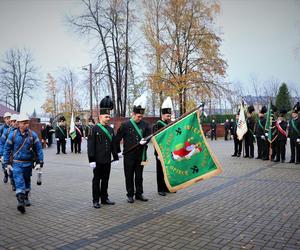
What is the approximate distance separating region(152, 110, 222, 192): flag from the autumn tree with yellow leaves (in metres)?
22.0

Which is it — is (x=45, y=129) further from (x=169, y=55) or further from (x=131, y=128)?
(x=131, y=128)

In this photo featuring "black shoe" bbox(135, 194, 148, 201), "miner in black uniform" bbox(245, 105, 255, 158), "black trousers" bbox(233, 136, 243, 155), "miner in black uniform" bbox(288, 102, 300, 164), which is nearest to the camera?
"black shoe" bbox(135, 194, 148, 201)

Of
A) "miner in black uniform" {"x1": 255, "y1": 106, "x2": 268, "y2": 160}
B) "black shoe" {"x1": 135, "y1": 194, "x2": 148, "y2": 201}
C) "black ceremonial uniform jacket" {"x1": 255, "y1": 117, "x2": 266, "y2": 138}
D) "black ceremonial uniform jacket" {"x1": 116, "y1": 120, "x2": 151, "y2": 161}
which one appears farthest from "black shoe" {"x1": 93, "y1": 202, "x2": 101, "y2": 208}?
"black ceremonial uniform jacket" {"x1": 255, "y1": 117, "x2": 266, "y2": 138}

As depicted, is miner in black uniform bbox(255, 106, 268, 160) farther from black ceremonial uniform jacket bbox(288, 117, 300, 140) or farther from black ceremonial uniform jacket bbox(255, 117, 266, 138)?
black ceremonial uniform jacket bbox(288, 117, 300, 140)

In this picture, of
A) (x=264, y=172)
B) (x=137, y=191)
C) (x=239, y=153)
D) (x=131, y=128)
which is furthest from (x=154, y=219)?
(x=239, y=153)

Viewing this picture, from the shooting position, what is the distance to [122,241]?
4984 millimetres

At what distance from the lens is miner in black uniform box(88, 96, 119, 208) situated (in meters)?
7.07

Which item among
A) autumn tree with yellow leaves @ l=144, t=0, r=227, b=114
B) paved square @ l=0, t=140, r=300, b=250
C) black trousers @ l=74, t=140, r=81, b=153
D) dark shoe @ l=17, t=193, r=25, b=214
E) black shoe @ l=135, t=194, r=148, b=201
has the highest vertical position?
autumn tree with yellow leaves @ l=144, t=0, r=227, b=114

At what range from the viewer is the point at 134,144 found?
24.8 feet

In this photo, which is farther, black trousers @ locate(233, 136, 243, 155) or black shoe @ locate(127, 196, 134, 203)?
black trousers @ locate(233, 136, 243, 155)

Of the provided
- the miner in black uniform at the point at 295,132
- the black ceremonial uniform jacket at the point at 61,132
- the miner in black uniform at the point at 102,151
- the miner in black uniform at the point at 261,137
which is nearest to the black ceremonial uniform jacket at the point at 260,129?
the miner in black uniform at the point at 261,137

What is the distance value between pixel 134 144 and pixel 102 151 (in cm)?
82

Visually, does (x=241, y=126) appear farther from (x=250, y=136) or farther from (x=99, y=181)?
(x=99, y=181)

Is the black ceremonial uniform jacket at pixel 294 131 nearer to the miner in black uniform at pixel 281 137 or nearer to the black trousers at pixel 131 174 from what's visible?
the miner in black uniform at pixel 281 137
